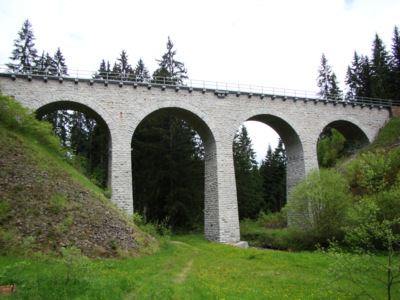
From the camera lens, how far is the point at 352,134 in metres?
31.4

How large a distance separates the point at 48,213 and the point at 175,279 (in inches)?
203

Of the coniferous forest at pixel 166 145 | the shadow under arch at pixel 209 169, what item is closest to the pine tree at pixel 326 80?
the coniferous forest at pixel 166 145

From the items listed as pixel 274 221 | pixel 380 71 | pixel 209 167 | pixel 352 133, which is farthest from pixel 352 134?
pixel 209 167

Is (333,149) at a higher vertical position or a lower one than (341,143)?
lower

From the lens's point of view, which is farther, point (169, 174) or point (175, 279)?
point (169, 174)

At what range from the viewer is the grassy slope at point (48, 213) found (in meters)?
10.2

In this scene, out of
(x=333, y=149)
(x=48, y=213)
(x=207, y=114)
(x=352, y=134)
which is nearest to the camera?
(x=48, y=213)

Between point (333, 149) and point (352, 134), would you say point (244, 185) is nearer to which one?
point (333, 149)

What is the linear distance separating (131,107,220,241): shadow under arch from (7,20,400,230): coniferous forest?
4.10 ft

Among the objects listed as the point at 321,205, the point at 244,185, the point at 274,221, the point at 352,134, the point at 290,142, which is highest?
the point at 352,134

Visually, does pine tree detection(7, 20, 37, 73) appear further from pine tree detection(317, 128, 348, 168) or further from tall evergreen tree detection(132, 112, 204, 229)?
pine tree detection(317, 128, 348, 168)

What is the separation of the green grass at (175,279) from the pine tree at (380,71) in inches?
1181

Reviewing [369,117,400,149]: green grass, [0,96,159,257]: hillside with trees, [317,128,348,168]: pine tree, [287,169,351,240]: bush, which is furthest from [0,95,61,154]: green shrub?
[317,128,348,168]: pine tree

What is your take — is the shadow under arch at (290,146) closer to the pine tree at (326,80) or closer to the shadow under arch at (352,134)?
the shadow under arch at (352,134)
